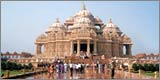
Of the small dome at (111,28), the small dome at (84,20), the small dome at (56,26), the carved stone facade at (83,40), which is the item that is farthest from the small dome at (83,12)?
the small dome at (111,28)

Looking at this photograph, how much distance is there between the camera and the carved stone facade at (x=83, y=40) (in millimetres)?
45750

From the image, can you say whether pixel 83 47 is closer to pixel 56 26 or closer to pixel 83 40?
pixel 83 40

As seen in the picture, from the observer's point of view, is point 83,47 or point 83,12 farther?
point 83,12

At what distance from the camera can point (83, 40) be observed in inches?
1797

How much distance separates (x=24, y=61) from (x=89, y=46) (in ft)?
26.8

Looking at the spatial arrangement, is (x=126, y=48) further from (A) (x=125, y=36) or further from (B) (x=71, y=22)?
(B) (x=71, y=22)

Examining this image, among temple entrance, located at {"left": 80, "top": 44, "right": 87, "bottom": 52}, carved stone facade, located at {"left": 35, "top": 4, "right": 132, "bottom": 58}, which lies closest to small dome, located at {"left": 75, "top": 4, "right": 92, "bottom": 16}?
carved stone facade, located at {"left": 35, "top": 4, "right": 132, "bottom": 58}

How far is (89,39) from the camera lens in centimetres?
4538

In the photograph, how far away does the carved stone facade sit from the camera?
45750 mm

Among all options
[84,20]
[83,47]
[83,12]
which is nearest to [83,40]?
[83,47]

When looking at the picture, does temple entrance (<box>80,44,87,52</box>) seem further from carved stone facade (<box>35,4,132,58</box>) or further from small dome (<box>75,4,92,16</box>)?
small dome (<box>75,4,92,16</box>)

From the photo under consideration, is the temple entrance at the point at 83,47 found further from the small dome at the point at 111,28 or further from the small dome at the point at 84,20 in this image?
the small dome at the point at 111,28

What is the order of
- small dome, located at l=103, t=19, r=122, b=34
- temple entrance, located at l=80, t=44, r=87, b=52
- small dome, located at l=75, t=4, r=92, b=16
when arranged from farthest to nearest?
small dome, located at l=103, t=19, r=122, b=34 < small dome, located at l=75, t=4, r=92, b=16 < temple entrance, located at l=80, t=44, r=87, b=52

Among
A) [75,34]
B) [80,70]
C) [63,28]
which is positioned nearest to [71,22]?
[63,28]
